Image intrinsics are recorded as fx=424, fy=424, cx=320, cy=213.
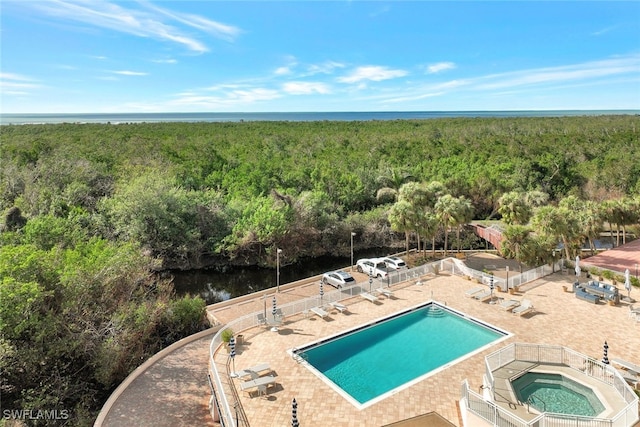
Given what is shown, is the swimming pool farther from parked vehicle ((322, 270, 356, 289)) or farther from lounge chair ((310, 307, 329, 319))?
parked vehicle ((322, 270, 356, 289))

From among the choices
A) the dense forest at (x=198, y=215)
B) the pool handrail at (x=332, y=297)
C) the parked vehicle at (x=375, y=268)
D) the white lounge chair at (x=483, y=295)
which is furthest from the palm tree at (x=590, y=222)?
the parked vehicle at (x=375, y=268)

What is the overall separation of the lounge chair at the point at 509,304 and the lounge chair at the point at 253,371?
13.0 meters

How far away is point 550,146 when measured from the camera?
64.3m

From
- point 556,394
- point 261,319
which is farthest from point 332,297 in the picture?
point 556,394

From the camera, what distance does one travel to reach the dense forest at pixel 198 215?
16.4 m

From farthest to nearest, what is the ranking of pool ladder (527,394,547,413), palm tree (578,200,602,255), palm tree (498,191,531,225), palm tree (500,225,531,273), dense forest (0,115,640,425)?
1. palm tree (498,191,531,225)
2. palm tree (578,200,602,255)
3. palm tree (500,225,531,273)
4. dense forest (0,115,640,425)
5. pool ladder (527,394,547,413)

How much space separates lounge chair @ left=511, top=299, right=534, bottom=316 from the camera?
21344mm

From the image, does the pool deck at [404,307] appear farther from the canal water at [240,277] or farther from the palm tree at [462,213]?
the canal water at [240,277]

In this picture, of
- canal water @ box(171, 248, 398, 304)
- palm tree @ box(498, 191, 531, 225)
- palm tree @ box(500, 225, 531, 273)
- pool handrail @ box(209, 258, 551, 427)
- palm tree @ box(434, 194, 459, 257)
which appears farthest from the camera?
palm tree @ box(498, 191, 531, 225)

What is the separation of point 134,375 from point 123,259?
229 inches

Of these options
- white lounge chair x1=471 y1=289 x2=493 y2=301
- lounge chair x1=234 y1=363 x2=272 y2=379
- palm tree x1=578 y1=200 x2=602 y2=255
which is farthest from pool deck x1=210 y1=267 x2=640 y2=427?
palm tree x1=578 y1=200 x2=602 y2=255

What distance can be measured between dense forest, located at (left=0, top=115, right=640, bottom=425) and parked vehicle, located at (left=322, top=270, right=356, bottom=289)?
272 inches

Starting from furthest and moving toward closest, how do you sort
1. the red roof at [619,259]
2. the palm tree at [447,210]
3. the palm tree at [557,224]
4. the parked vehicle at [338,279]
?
the palm tree at [447,210], the red roof at [619,259], the palm tree at [557,224], the parked vehicle at [338,279]

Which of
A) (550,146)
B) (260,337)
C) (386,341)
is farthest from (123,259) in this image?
(550,146)
